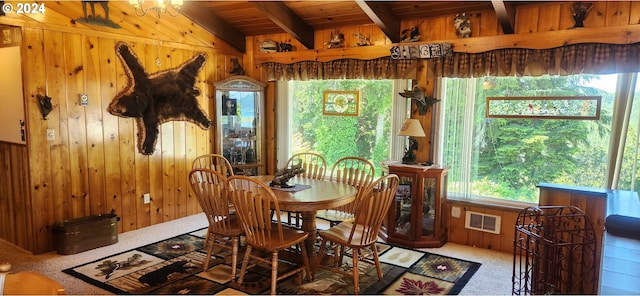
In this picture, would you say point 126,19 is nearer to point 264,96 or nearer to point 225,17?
point 225,17

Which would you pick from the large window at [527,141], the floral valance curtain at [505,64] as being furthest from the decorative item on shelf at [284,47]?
the large window at [527,141]

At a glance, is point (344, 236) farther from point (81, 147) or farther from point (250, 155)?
point (81, 147)

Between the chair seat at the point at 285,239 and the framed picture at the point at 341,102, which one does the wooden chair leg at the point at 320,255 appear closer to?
the chair seat at the point at 285,239

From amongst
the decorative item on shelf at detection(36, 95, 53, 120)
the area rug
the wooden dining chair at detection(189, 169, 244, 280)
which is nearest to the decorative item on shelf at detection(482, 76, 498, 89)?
the area rug

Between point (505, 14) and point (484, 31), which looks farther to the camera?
point (484, 31)

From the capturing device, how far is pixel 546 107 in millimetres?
3805

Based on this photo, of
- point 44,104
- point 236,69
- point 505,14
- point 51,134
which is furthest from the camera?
point 236,69

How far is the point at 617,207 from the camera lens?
2297 millimetres

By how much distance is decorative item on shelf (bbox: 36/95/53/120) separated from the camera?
376cm

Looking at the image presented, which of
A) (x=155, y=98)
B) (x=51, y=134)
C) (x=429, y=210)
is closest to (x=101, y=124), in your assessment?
(x=51, y=134)

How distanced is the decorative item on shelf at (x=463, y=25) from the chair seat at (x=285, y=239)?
2427 millimetres

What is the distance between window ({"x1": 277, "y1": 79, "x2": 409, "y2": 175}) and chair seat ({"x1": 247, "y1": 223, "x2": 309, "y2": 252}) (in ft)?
6.20

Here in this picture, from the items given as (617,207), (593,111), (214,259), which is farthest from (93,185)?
(593,111)

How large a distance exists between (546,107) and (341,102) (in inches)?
88.4
